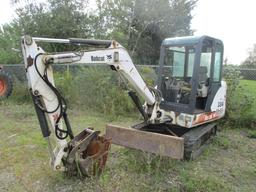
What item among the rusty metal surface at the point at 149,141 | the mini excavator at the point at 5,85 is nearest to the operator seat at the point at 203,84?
the rusty metal surface at the point at 149,141

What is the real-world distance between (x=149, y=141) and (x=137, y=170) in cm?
52

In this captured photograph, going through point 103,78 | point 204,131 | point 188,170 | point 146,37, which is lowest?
point 188,170

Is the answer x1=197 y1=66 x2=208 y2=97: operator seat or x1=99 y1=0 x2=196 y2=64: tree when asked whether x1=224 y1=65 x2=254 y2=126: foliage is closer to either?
x1=197 y1=66 x2=208 y2=97: operator seat

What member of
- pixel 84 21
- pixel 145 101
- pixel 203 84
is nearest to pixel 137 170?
pixel 145 101

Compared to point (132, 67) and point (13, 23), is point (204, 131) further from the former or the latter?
point (13, 23)

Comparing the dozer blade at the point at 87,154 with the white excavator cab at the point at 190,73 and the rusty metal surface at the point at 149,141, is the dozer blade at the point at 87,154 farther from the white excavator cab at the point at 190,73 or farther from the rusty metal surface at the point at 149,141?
the white excavator cab at the point at 190,73

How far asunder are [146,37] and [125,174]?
50.2 ft

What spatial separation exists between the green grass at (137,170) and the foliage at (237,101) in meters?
1.08

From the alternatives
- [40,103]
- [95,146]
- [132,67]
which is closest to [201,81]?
[132,67]

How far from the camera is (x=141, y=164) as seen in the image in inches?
152

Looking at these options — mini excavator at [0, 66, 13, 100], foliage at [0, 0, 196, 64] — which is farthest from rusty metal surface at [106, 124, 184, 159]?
foliage at [0, 0, 196, 64]

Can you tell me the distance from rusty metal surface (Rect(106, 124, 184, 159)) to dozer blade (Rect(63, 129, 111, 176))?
716mm

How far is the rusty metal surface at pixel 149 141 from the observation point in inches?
152

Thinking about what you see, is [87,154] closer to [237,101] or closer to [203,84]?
[203,84]
